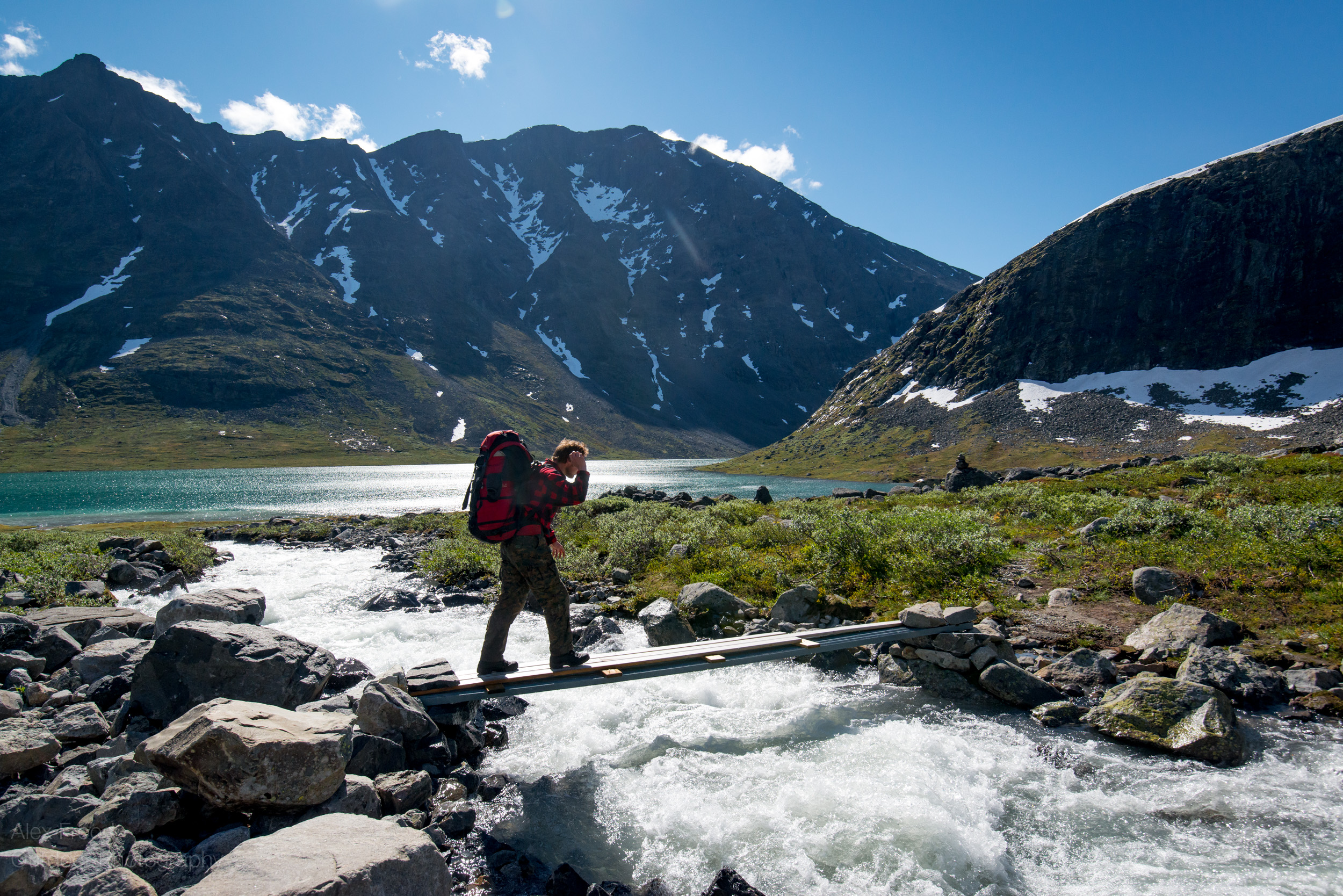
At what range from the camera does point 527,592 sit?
30.5 feet

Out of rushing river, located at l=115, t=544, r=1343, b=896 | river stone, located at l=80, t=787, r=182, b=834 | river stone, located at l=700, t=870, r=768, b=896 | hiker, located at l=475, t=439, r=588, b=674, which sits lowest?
rushing river, located at l=115, t=544, r=1343, b=896

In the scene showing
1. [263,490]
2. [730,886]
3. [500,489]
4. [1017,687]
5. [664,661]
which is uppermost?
[500,489]

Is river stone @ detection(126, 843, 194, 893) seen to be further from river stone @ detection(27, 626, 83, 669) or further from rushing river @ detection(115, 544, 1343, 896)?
river stone @ detection(27, 626, 83, 669)

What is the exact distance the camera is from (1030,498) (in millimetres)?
25938

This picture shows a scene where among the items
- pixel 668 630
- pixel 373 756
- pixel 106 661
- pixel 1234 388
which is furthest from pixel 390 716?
pixel 1234 388

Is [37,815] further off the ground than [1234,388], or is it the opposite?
[1234,388]

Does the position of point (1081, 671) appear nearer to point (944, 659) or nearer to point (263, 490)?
point (944, 659)

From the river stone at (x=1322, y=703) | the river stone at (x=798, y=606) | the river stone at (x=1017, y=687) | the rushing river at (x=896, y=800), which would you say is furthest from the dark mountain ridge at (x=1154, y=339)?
the rushing river at (x=896, y=800)

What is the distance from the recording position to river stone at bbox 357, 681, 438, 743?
8.10 m

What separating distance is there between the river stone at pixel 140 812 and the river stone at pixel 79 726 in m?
2.95

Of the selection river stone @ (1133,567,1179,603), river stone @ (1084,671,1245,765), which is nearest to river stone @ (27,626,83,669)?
river stone @ (1084,671,1245,765)

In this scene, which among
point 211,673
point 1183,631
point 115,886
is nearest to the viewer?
point 115,886

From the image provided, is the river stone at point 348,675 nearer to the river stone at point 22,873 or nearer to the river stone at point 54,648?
the river stone at point 54,648

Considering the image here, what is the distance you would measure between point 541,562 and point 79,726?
6430 millimetres
